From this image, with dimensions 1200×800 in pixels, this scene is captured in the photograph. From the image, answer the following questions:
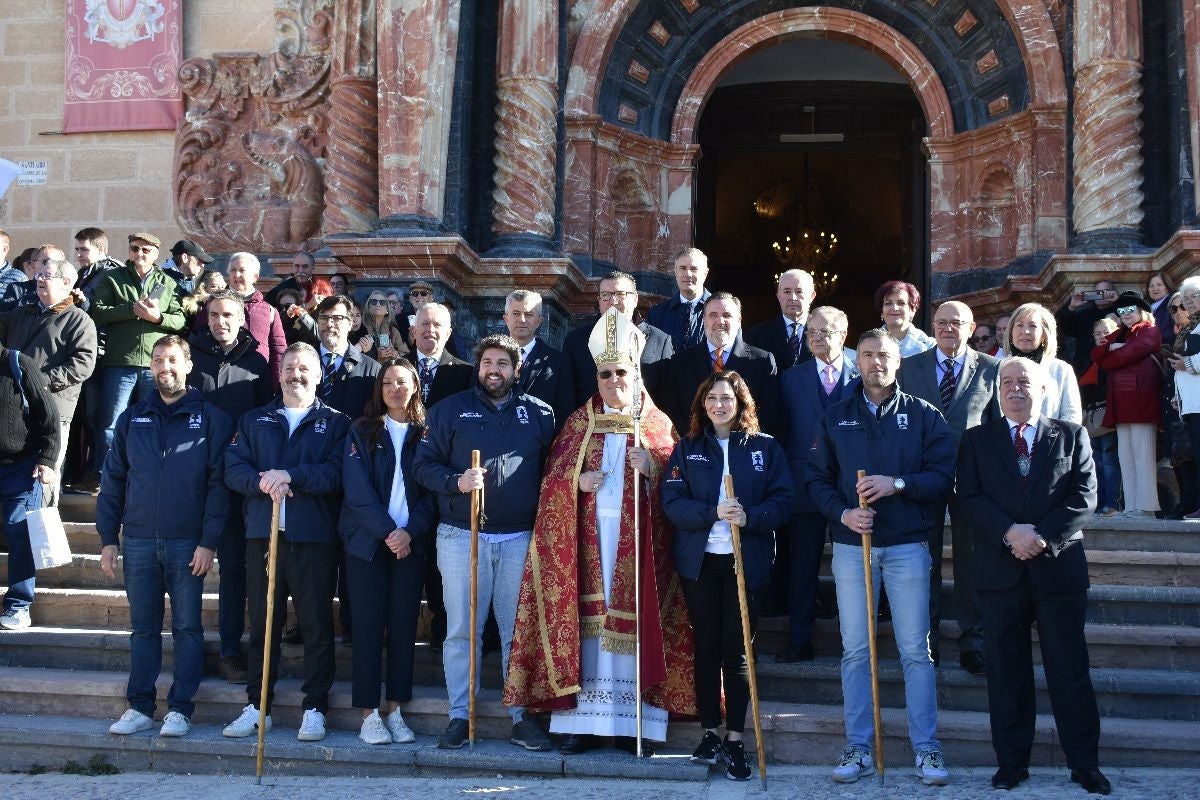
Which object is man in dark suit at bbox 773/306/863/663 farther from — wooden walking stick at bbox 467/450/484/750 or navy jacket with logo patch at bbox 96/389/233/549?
navy jacket with logo patch at bbox 96/389/233/549

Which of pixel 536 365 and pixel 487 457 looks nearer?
pixel 487 457

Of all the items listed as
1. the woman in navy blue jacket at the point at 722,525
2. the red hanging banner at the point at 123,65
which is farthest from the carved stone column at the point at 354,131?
the woman in navy blue jacket at the point at 722,525

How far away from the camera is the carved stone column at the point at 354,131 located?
11258mm

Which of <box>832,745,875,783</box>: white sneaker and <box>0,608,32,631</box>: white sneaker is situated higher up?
<box>0,608,32,631</box>: white sneaker

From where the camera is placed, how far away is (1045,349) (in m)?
6.89

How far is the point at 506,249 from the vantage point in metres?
11.1

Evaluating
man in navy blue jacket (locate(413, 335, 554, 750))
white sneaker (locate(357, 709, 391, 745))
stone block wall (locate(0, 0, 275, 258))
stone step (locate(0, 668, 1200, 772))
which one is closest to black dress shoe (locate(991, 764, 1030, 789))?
stone step (locate(0, 668, 1200, 772))

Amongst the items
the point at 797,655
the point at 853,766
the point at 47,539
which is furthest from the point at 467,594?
the point at 47,539

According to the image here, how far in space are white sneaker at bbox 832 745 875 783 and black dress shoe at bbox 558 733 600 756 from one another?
112 centimetres

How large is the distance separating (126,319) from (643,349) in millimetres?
3499

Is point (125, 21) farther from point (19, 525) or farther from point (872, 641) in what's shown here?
point (872, 641)

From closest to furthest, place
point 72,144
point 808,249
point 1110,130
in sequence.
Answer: point 1110,130, point 72,144, point 808,249

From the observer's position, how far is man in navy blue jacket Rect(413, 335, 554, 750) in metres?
6.57

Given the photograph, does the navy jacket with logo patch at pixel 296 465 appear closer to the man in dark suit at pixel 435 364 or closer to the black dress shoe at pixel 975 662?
the man in dark suit at pixel 435 364
